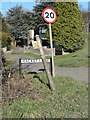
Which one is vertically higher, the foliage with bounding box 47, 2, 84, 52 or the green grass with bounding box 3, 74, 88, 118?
the foliage with bounding box 47, 2, 84, 52

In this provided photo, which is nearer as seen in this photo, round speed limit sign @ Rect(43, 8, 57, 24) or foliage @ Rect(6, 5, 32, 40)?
round speed limit sign @ Rect(43, 8, 57, 24)

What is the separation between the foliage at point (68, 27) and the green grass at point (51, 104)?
14730mm

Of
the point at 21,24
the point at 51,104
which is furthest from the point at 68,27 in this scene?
the point at 51,104

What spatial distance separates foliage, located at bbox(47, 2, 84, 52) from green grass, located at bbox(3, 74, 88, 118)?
14730 mm

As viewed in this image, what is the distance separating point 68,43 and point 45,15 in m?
14.3

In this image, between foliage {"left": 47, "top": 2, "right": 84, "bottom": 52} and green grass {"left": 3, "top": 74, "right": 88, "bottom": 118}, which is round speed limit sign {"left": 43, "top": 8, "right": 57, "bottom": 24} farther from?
foliage {"left": 47, "top": 2, "right": 84, "bottom": 52}

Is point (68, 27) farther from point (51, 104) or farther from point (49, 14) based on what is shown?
point (51, 104)

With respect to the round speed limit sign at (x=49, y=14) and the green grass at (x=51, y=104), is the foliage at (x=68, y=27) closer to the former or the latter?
the round speed limit sign at (x=49, y=14)

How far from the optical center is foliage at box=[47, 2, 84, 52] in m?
18.3

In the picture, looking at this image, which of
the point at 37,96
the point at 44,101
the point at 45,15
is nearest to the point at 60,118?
the point at 44,101

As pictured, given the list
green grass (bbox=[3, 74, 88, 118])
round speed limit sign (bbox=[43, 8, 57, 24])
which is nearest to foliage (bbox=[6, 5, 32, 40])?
round speed limit sign (bbox=[43, 8, 57, 24])

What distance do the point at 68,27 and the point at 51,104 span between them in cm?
1575

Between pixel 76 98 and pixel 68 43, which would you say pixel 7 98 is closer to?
pixel 76 98

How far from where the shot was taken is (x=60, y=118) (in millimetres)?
3000
